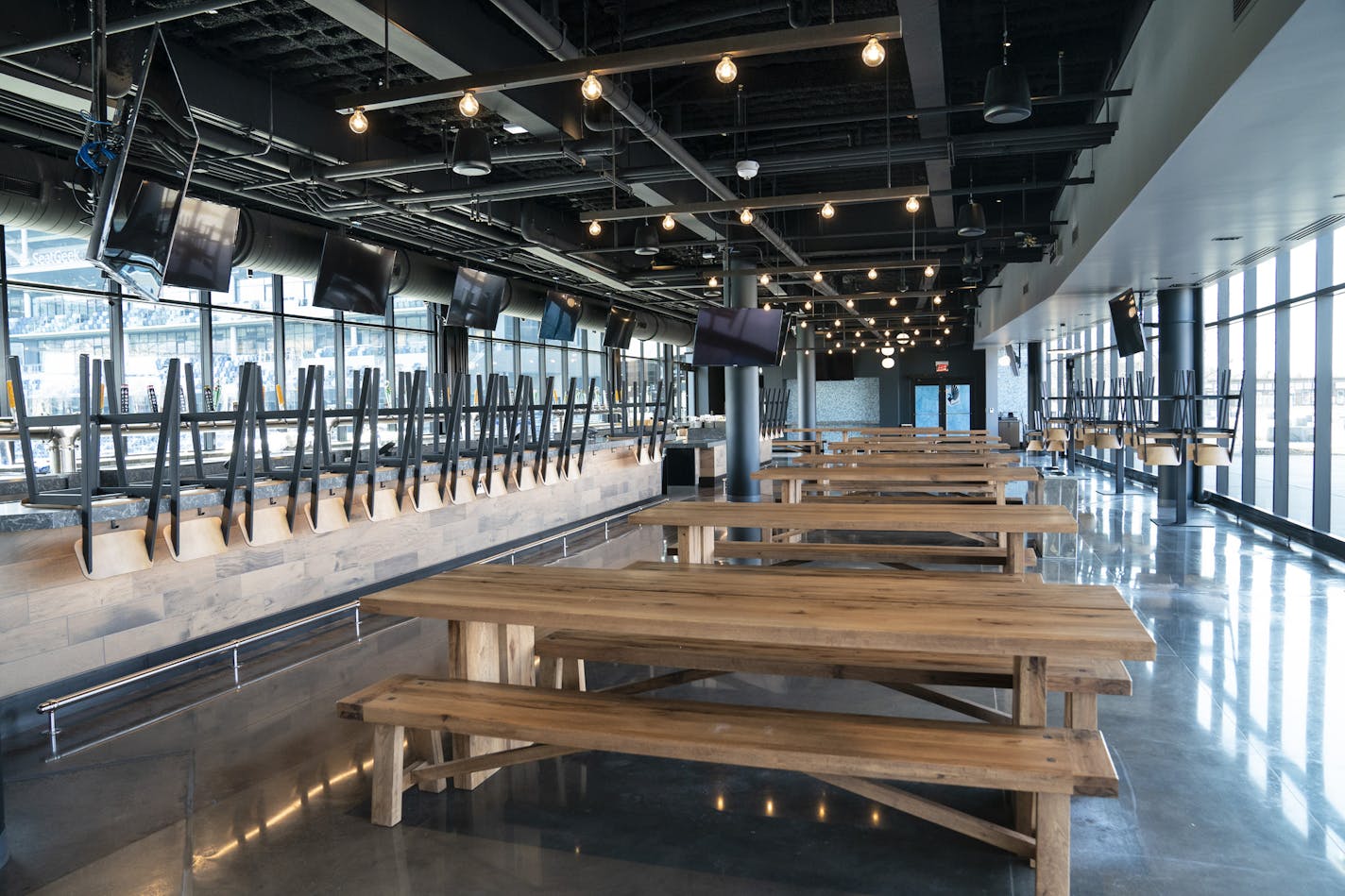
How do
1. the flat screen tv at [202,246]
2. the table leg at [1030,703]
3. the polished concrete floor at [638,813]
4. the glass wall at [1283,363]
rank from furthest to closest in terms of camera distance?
1. the glass wall at [1283,363]
2. the flat screen tv at [202,246]
3. the table leg at [1030,703]
4. the polished concrete floor at [638,813]

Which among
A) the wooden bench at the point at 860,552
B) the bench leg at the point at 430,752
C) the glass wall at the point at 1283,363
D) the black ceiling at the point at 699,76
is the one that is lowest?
the bench leg at the point at 430,752

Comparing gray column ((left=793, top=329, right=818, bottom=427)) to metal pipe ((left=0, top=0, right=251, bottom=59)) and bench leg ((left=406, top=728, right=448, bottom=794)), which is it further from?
bench leg ((left=406, top=728, right=448, bottom=794))

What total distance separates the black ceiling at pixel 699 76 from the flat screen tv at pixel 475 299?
2.54 feet

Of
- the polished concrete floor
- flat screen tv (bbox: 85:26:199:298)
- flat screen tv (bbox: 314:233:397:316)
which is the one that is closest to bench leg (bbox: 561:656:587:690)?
the polished concrete floor

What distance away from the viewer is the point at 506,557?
771 cm

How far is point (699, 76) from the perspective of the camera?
7.46m

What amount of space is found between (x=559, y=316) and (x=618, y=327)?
2429mm

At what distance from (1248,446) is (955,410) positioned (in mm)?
21173

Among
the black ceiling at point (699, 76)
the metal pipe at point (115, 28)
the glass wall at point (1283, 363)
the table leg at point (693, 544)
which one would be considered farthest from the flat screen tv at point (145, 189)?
the glass wall at point (1283, 363)

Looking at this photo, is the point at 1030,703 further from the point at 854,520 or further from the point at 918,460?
the point at 918,460

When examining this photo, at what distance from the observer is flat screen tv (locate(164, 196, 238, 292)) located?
664cm

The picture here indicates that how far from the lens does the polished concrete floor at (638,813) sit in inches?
97.0

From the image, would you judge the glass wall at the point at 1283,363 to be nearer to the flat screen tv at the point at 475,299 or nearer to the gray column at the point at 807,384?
the flat screen tv at the point at 475,299

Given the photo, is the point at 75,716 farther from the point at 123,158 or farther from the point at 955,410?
the point at 955,410
